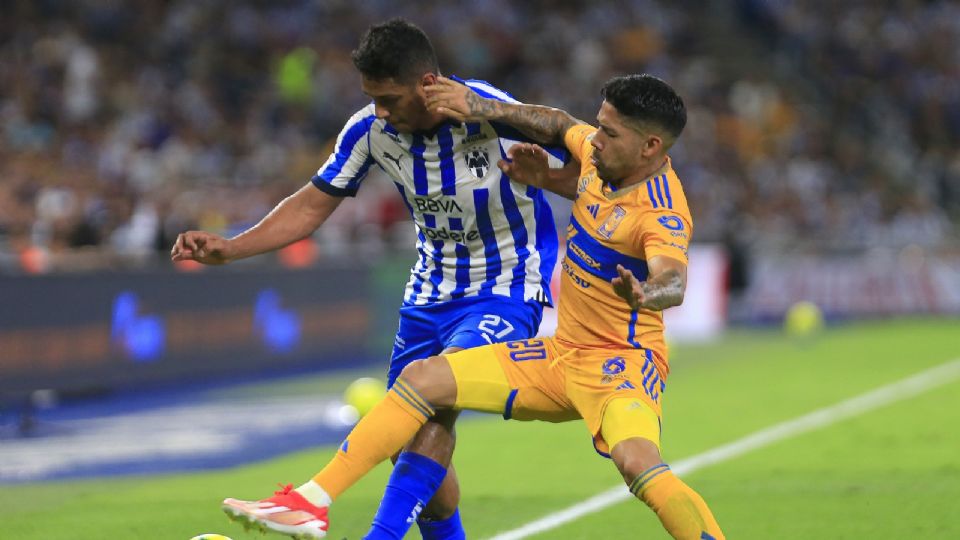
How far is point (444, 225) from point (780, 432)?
223 inches

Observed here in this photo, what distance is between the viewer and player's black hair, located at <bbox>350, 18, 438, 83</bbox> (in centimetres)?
569

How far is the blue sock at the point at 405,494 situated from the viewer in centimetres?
547

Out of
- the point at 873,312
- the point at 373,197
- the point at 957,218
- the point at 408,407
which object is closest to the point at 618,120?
the point at 408,407

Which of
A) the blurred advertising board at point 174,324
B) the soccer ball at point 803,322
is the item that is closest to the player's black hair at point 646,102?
the blurred advertising board at point 174,324

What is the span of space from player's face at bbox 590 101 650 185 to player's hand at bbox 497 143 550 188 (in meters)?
0.37

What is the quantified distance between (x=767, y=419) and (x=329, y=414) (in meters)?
A: 3.80

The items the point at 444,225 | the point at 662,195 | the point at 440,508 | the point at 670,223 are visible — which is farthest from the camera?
the point at 444,225

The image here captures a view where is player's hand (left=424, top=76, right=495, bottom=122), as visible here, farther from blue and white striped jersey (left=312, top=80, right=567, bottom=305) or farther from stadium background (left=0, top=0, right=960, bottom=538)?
stadium background (left=0, top=0, right=960, bottom=538)

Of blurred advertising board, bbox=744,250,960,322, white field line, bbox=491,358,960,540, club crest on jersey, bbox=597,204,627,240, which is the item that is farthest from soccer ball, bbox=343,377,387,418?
blurred advertising board, bbox=744,250,960,322

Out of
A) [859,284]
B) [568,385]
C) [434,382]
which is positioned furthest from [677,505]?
[859,284]

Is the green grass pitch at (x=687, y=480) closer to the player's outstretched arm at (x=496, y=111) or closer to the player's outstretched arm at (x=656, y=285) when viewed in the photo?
the player's outstretched arm at (x=496, y=111)

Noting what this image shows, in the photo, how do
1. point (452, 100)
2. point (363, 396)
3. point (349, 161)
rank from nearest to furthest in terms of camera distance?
point (452, 100) → point (349, 161) → point (363, 396)

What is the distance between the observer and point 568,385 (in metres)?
5.68

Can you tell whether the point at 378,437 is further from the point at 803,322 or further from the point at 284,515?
the point at 803,322
